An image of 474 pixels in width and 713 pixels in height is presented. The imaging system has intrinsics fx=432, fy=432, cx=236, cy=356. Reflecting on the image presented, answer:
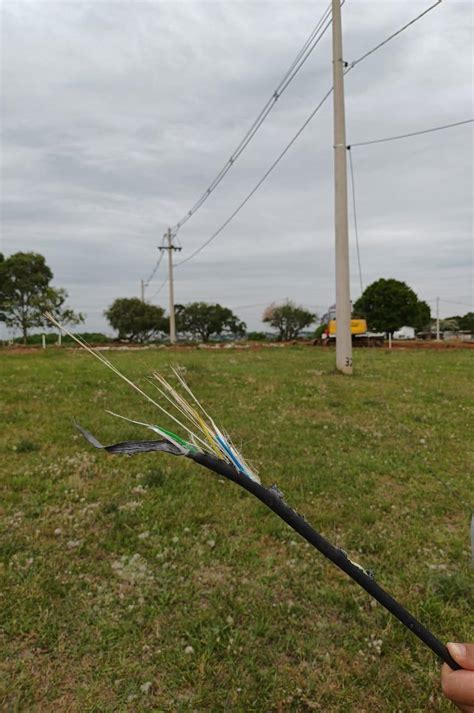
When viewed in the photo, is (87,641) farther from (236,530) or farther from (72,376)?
(72,376)

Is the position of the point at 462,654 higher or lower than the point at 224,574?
higher

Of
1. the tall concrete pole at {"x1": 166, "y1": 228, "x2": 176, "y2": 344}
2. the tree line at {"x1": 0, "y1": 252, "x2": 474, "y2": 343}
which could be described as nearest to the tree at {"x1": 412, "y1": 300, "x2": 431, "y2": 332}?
the tree line at {"x1": 0, "y1": 252, "x2": 474, "y2": 343}

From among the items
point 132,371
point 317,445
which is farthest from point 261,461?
point 132,371

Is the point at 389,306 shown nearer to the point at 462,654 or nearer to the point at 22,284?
the point at 22,284

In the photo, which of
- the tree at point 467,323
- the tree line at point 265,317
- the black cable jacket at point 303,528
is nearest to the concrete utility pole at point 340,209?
the black cable jacket at point 303,528

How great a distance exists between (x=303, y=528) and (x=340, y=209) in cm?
1200

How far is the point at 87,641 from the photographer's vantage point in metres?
2.53

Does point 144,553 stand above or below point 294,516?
below

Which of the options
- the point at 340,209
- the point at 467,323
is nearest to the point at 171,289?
the point at 340,209

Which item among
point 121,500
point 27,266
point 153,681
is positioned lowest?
point 153,681

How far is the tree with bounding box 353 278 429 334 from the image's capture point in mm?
59719

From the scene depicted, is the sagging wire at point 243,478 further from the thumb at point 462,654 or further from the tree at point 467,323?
the tree at point 467,323

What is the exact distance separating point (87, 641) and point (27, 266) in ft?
128

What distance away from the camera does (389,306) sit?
5997 cm
